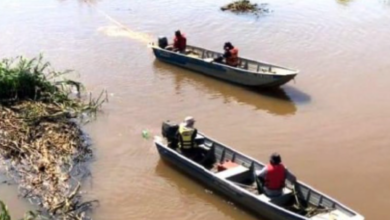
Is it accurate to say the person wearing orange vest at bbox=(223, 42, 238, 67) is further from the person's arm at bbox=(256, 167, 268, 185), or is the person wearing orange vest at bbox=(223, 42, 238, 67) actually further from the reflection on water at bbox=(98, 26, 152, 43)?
the person's arm at bbox=(256, 167, 268, 185)

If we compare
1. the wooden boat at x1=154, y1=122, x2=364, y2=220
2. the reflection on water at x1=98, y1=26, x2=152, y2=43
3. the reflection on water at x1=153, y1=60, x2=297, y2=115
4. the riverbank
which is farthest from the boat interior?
the wooden boat at x1=154, y1=122, x2=364, y2=220

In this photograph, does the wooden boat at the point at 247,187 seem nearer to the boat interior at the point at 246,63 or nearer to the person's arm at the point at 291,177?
the person's arm at the point at 291,177

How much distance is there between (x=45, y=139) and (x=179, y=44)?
7001 mm

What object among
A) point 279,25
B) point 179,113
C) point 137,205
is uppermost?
point 279,25

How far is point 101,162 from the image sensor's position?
13.8 meters

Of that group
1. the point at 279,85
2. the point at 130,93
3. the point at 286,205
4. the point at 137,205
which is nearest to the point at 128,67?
the point at 130,93

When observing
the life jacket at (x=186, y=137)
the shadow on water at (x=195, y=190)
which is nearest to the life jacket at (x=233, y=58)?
the shadow on water at (x=195, y=190)

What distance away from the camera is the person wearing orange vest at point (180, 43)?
1950cm

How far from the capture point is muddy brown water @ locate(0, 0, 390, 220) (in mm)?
12672

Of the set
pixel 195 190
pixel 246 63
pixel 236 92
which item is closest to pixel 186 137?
pixel 195 190

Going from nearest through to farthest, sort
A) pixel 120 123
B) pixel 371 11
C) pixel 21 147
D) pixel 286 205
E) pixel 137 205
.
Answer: pixel 286 205, pixel 137 205, pixel 21 147, pixel 120 123, pixel 371 11

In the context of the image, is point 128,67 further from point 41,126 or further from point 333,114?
point 333,114

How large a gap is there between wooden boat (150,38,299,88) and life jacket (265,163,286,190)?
19.5ft

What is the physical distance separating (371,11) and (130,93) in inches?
466
